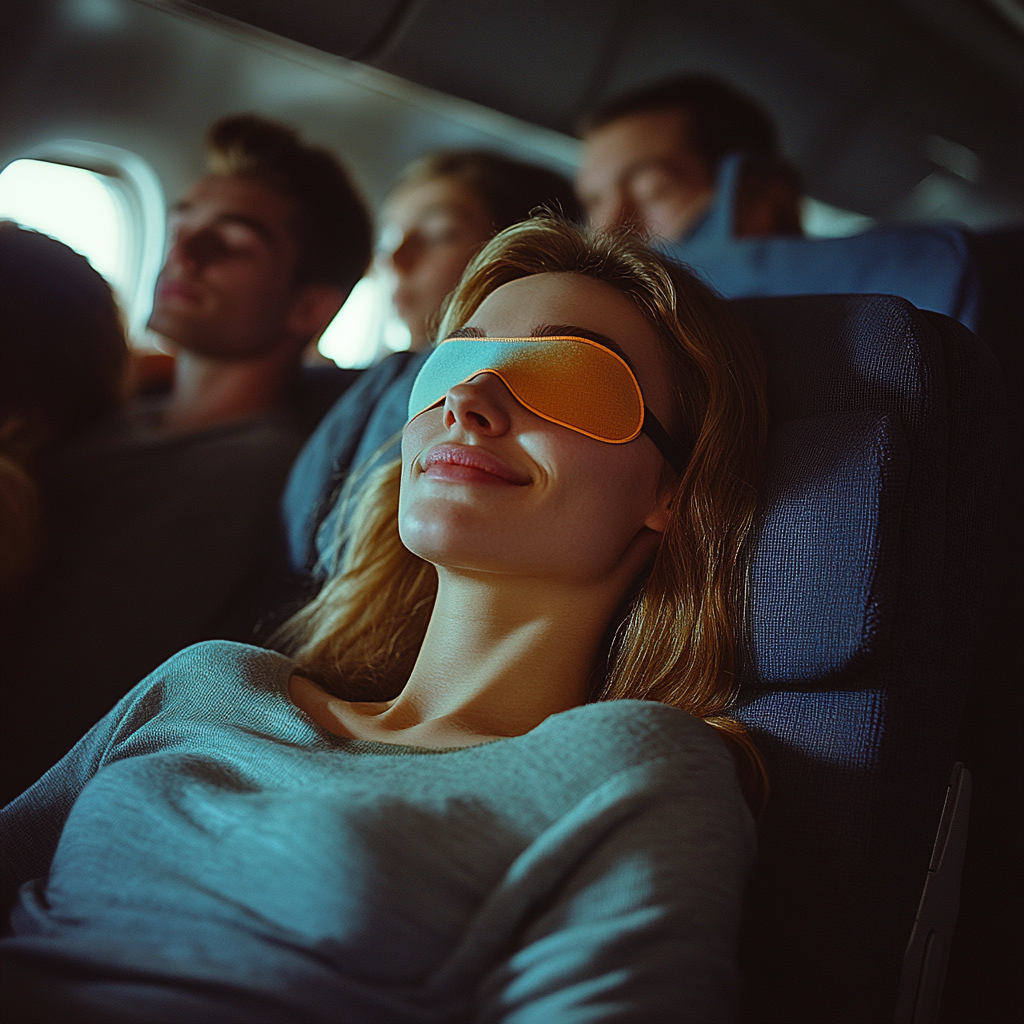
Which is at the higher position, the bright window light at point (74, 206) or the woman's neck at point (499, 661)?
the bright window light at point (74, 206)

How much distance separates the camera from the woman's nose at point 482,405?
112 centimetres

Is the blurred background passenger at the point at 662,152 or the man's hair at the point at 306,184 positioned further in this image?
the blurred background passenger at the point at 662,152

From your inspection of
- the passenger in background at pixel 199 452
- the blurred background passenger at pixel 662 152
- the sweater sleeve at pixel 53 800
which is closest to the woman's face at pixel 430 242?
the passenger in background at pixel 199 452

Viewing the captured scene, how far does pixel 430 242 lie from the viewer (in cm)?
274

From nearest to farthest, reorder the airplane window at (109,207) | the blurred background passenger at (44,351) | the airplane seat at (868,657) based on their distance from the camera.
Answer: the airplane seat at (868,657)
the blurred background passenger at (44,351)
the airplane window at (109,207)

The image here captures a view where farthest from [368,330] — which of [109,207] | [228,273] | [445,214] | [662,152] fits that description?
[228,273]

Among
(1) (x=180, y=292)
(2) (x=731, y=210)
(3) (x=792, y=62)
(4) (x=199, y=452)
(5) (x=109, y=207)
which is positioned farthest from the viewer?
(3) (x=792, y=62)

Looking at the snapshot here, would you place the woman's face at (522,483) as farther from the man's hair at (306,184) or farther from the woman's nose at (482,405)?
the man's hair at (306,184)

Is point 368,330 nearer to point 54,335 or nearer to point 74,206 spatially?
point 74,206

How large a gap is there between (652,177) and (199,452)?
1.80m

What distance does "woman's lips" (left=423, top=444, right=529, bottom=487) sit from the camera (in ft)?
3.65

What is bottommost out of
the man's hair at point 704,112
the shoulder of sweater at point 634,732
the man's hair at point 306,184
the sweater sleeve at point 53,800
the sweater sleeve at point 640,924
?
the sweater sleeve at point 53,800

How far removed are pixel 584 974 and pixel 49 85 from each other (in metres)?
2.92

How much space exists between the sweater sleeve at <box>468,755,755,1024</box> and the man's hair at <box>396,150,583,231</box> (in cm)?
203
